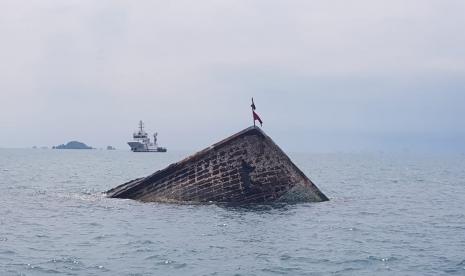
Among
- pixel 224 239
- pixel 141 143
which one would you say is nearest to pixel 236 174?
pixel 224 239

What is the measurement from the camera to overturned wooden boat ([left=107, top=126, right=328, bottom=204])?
96.9 feet

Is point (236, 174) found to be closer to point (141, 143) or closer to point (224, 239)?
point (224, 239)

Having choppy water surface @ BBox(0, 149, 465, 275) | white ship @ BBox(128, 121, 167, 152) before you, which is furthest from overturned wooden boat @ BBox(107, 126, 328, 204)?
white ship @ BBox(128, 121, 167, 152)

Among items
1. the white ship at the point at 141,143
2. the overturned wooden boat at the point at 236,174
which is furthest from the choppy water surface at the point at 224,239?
the white ship at the point at 141,143

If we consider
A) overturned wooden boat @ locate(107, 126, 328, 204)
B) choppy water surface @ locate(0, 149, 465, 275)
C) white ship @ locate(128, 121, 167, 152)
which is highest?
white ship @ locate(128, 121, 167, 152)

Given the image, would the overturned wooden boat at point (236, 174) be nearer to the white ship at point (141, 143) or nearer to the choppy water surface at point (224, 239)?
the choppy water surface at point (224, 239)

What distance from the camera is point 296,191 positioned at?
31141mm

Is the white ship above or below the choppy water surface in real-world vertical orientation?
above

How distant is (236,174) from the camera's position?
29.5m

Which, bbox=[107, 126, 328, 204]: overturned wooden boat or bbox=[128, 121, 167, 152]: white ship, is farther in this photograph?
bbox=[128, 121, 167, 152]: white ship

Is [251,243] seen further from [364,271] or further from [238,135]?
[238,135]

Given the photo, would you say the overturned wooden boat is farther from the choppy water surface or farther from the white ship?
the white ship

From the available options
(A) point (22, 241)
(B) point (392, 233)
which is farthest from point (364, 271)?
(A) point (22, 241)

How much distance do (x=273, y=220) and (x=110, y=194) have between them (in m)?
14.5
